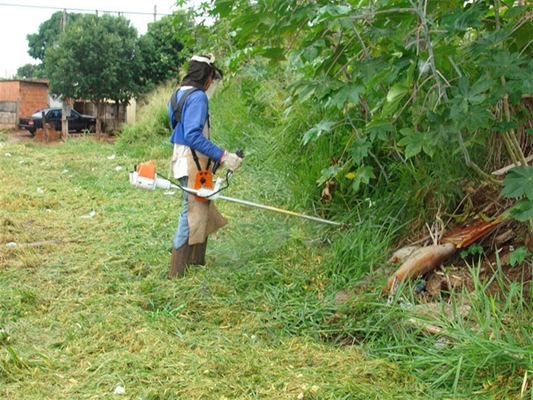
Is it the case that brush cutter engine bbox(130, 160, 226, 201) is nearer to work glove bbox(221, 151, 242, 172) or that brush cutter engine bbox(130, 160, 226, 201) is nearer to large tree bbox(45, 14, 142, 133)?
work glove bbox(221, 151, 242, 172)

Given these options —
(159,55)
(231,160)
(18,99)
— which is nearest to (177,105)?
(231,160)

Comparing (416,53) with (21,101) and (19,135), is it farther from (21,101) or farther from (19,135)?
(21,101)

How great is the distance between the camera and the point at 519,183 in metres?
3.14

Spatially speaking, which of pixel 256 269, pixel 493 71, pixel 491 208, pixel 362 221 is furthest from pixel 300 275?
pixel 493 71

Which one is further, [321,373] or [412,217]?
[412,217]

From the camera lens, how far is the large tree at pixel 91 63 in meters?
21.1

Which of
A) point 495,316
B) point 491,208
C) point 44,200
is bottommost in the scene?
point 44,200

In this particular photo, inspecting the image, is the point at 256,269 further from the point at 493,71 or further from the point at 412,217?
the point at 493,71

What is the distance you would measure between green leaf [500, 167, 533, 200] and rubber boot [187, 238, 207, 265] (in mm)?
2500

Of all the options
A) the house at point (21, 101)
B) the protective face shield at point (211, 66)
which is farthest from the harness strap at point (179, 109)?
the house at point (21, 101)

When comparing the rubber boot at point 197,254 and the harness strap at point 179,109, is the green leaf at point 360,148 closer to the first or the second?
the harness strap at point 179,109

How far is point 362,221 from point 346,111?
90 centimetres

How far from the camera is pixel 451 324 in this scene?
131 inches

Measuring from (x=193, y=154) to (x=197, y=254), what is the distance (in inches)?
32.7
